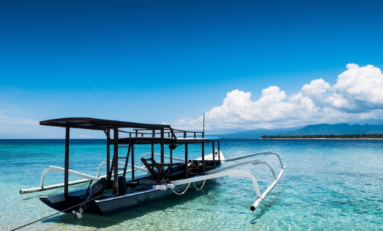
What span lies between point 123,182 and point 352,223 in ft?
22.0

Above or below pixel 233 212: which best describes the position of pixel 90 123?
above

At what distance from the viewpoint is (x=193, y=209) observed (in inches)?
374

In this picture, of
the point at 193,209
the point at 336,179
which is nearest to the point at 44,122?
the point at 193,209

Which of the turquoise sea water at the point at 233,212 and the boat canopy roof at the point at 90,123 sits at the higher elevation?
the boat canopy roof at the point at 90,123

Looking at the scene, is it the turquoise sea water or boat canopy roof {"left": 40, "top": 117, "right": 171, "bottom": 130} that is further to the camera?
the turquoise sea water

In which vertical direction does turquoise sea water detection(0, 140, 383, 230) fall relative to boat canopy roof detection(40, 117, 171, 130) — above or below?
below

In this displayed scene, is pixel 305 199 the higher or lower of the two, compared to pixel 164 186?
lower

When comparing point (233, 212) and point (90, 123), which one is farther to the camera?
point (233, 212)

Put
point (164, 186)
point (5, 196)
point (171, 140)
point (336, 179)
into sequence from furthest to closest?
1. point (336, 179)
2. point (5, 196)
3. point (171, 140)
4. point (164, 186)

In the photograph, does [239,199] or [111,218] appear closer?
[111,218]

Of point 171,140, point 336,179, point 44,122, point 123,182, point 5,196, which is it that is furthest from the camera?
point 336,179

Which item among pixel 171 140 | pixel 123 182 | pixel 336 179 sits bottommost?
pixel 336 179

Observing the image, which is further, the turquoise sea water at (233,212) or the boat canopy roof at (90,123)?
the turquoise sea water at (233,212)

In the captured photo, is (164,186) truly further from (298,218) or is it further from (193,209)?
(298,218)
